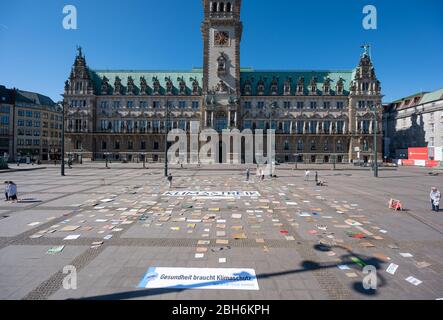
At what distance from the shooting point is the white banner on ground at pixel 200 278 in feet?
22.3

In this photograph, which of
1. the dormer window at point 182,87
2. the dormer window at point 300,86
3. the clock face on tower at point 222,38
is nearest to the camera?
the clock face on tower at point 222,38

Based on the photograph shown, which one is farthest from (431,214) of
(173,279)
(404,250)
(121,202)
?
(121,202)

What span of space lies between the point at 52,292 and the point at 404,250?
11.8 m

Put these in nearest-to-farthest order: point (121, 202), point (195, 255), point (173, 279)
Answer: point (173, 279) → point (195, 255) → point (121, 202)

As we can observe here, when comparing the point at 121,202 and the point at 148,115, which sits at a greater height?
the point at 148,115

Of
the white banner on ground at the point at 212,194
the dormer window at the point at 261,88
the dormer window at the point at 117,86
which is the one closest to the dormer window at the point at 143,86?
the dormer window at the point at 117,86

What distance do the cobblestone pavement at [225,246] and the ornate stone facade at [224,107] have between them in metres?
57.5

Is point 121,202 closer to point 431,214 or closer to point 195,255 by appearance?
point 195,255

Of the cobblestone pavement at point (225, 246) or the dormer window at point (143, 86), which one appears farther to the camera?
the dormer window at point (143, 86)

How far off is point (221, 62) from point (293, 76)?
25.5 metres

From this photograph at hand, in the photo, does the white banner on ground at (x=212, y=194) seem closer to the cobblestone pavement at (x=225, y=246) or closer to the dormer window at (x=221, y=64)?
the cobblestone pavement at (x=225, y=246)

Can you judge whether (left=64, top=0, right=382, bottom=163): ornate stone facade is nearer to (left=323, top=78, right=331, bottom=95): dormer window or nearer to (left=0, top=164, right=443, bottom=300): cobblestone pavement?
(left=323, top=78, right=331, bottom=95): dormer window
